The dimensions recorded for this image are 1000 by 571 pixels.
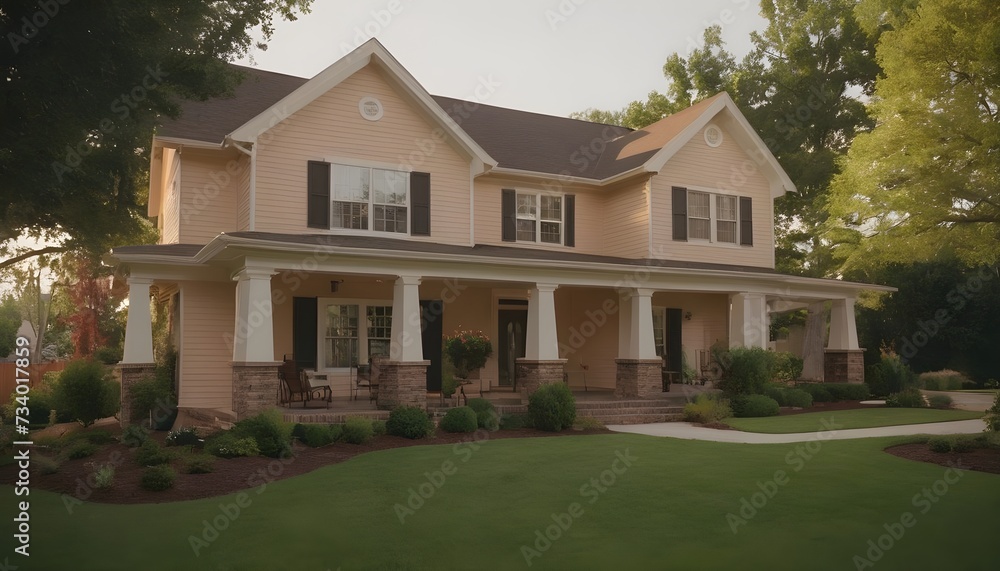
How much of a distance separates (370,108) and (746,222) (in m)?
11.4

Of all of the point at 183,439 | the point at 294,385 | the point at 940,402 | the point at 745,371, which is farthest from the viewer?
the point at 940,402

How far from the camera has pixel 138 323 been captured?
1647 cm

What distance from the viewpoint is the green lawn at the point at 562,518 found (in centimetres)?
696

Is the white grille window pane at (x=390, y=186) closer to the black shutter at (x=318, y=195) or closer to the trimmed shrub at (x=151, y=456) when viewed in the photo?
the black shutter at (x=318, y=195)

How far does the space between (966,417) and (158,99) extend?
1759 centimetres

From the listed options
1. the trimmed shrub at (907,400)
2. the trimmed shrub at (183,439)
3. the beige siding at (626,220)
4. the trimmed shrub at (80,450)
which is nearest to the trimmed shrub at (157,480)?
the trimmed shrub at (183,439)

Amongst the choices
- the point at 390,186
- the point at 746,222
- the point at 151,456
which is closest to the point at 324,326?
the point at 390,186

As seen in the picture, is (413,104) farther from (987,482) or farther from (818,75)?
(818,75)

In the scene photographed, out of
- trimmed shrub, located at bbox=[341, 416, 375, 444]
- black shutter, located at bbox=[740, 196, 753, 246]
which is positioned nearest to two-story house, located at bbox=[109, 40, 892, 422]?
black shutter, located at bbox=[740, 196, 753, 246]

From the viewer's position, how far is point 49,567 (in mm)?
6887

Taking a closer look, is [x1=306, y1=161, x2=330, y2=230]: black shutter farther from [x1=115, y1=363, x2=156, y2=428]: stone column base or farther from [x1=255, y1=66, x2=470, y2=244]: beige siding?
[x1=115, y1=363, x2=156, y2=428]: stone column base

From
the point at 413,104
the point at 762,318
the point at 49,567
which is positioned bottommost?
the point at 49,567

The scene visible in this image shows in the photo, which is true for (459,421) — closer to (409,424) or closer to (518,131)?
(409,424)

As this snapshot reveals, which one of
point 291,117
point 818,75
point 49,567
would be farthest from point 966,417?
point 818,75
